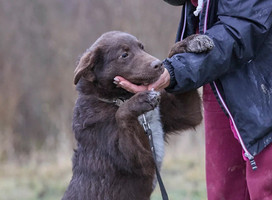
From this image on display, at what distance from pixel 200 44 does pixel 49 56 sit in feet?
26.7

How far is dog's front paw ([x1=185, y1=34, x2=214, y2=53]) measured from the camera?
3.33 meters

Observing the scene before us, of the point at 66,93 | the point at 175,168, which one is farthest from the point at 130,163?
the point at 66,93

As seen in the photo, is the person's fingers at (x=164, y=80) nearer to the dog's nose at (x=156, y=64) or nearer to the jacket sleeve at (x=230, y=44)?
the jacket sleeve at (x=230, y=44)

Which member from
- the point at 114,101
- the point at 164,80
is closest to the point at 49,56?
the point at 114,101

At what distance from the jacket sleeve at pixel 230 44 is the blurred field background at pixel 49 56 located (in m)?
6.61

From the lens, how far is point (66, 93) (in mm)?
10906

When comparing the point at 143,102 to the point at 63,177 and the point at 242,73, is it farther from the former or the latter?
the point at 63,177

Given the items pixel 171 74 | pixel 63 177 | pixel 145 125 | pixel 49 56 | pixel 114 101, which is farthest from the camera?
pixel 49 56

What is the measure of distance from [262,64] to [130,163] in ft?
3.83

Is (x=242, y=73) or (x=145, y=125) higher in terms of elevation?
(x=242, y=73)

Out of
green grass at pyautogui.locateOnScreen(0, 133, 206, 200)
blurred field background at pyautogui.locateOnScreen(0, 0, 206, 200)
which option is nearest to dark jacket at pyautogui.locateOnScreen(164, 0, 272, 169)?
green grass at pyautogui.locateOnScreen(0, 133, 206, 200)

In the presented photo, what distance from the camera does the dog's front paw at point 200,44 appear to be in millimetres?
3332

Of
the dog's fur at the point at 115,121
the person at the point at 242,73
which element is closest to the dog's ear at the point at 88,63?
the dog's fur at the point at 115,121

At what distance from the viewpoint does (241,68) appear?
3445 millimetres
